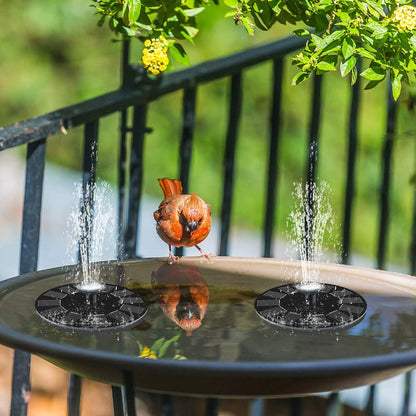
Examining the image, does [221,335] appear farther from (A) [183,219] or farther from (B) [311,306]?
(A) [183,219]

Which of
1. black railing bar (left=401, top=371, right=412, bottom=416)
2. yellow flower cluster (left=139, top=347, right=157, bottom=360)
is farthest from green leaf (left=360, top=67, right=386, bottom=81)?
black railing bar (left=401, top=371, right=412, bottom=416)

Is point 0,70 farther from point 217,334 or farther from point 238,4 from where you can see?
point 217,334

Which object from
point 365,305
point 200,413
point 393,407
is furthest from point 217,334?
point 200,413

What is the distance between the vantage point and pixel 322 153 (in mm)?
4289

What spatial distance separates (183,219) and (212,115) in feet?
9.55

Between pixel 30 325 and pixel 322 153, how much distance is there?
317 centimetres

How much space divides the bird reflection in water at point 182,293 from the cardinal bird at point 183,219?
0.07m

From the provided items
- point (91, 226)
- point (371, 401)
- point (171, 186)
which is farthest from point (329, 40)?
point (371, 401)

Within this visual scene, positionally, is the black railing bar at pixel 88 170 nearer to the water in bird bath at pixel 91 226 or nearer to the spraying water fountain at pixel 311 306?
the water in bird bath at pixel 91 226

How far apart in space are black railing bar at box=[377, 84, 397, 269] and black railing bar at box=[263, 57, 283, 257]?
0.32m

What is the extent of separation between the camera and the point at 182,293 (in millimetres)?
1469

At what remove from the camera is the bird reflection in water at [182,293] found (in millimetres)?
1340

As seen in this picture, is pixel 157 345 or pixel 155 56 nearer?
pixel 157 345

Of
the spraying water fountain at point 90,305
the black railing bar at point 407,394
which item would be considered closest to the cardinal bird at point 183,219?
the spraying water fountain at point 90,305
